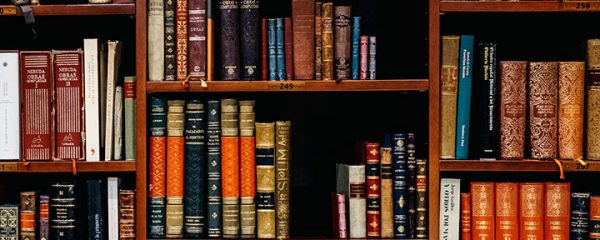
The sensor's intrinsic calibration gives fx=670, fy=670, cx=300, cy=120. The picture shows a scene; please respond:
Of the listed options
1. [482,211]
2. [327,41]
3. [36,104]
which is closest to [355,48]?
[327,41]

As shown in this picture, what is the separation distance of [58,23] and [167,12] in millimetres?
413

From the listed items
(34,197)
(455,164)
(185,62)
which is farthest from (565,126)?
(34,197)

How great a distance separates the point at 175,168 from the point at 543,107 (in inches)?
37.5

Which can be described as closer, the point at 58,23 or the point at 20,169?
the point at 20,169

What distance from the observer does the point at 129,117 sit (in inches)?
68.4

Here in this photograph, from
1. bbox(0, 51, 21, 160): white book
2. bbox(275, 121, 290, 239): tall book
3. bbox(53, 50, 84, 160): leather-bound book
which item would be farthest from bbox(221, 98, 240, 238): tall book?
bbox(0, 51, 21, 160): white book

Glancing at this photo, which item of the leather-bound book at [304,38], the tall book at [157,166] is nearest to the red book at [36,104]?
the tall book at [157,166]

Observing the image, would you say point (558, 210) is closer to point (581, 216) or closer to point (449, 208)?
point (581, 216)

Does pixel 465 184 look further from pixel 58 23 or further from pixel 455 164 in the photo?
pixel 58 23

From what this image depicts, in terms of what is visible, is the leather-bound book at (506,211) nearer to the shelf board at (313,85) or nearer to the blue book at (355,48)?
the shelf board at (313,85)

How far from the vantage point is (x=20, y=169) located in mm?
1717

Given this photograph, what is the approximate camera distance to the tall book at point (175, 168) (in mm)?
1727

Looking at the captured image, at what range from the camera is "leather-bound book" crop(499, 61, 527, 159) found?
1697mm

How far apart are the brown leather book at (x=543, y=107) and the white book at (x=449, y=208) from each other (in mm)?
223
